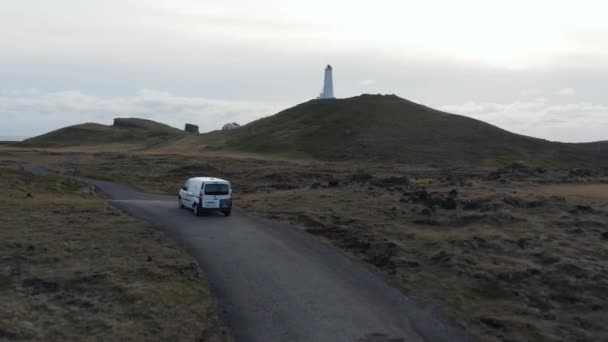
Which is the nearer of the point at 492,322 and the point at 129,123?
the point at 492,322

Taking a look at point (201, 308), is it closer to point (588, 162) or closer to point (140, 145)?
point (588, 162)

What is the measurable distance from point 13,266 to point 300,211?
50.4ft

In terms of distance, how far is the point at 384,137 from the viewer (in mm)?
93938

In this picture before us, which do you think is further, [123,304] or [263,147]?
[263,147]

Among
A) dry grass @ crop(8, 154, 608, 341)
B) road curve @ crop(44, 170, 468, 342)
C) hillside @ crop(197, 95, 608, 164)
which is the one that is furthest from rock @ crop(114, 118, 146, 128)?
road curve @ crop(44, 170, 468, 342)

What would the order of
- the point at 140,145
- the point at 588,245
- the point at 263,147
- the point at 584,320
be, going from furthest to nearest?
the point at 140,145 → the point at 263,147 → the point at 588,245 → the point at 584,320

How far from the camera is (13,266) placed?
1628 centimetres

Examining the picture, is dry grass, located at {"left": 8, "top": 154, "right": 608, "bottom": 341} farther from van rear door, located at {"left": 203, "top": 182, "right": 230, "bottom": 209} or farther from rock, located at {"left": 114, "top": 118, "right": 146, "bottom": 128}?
rock, located at {"left": 114, "top": 118, "right": 146, "bottom": 128}

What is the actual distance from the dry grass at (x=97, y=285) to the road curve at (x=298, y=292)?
0.79 metres

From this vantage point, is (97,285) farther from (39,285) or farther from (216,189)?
(216,189)

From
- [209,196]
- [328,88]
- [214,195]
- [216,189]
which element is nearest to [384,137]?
[328,88]

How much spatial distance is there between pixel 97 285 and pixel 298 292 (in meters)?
5.12

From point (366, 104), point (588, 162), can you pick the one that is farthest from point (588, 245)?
point (366, 104)

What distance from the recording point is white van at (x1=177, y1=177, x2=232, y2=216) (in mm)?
29469
